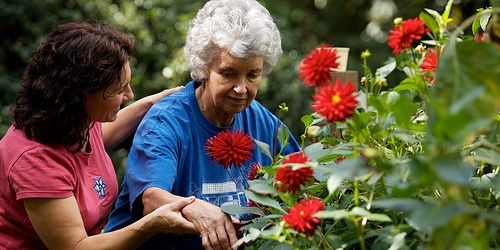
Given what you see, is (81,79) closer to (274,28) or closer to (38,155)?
(38,155)

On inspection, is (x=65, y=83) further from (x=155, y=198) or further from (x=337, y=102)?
(x=337, y=102)

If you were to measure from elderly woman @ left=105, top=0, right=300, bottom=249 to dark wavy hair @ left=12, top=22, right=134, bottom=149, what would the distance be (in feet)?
0.59

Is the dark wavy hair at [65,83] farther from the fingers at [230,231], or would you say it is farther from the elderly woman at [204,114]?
the fingers at [230,231]

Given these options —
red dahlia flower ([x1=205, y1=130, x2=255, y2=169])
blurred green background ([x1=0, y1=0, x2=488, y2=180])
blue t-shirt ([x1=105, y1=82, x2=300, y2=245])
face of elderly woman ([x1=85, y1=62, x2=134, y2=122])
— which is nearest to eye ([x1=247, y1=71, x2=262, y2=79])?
blue t-shirt ([x1=105, y1=82, x2=300, y2=245])

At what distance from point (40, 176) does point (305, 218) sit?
1083mm

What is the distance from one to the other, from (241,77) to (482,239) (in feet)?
4.34

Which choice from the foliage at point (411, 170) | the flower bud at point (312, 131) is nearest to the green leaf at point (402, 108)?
the foliage at point (411, 170)

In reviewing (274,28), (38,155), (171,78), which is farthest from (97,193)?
(171,78)

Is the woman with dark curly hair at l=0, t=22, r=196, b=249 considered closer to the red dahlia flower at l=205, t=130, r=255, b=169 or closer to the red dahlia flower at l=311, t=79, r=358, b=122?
the red dahlia flower at l=205, t=130, r=255, b=169

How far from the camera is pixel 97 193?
2.49 meters

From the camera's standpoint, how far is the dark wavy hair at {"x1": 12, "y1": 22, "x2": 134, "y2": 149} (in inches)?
91.6

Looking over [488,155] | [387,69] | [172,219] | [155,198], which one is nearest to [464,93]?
[488,155]

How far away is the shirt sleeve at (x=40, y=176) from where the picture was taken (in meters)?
2.24

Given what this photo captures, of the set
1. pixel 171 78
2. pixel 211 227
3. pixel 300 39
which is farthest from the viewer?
pixel 300 39
